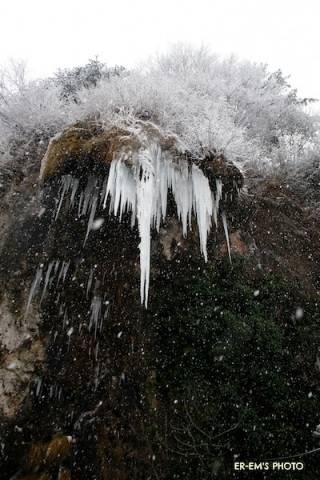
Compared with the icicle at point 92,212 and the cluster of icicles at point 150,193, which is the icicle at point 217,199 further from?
the icicle at point 92,212

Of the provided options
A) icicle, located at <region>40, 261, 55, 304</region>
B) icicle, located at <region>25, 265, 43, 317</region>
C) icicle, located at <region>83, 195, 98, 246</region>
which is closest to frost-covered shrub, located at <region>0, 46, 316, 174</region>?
icicle, located at <region>83, 195, 98, 246</region>

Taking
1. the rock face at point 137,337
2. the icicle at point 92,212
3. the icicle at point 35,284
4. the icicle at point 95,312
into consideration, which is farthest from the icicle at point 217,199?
the icicle at point 35,284

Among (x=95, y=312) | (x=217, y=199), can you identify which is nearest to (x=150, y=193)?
(x=217, y=199)

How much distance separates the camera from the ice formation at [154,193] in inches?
193

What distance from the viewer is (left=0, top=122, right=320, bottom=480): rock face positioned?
4.44 m

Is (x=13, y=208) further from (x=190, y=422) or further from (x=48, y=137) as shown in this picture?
(x=190, y=422)

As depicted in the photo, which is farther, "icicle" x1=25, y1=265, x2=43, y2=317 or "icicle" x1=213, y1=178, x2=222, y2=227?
"icicle" x1=213, y1=178, x2=222, y2=227

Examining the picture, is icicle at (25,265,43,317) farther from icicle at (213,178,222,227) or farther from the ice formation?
icicle at (213,178,222,227)

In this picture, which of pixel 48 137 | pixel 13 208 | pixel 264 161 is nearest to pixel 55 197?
pixel 13 208

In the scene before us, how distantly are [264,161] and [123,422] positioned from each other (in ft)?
17.3

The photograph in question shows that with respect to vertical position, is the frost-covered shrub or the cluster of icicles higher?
the frost-covered shrub

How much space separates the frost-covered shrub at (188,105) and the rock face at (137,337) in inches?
23.5

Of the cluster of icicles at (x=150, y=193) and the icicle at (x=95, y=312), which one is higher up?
the cluster of icicles at (x=150, y=193)

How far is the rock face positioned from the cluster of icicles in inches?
3.5
